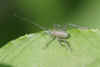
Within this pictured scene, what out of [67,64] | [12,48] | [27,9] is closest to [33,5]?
[27,9]

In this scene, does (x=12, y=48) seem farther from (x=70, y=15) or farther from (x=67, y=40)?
(x=70, y=15)

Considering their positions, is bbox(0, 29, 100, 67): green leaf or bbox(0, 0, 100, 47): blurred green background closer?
bbox(0, 29, 100, 67): green leaf

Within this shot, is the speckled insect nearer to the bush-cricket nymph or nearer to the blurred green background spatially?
the bush-cricket nymph

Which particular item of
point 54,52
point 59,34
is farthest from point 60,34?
point 54,52

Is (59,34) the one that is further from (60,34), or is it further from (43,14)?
(43,14)

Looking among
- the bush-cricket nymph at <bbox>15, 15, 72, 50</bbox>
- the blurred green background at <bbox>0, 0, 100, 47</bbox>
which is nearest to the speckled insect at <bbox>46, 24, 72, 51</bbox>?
the bush-cricket nymph at <bbox>15, 15, 72, 50</bbox>

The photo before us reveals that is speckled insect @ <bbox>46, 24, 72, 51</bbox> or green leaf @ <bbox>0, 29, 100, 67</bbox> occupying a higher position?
speckled insect @ <bbox>46, 24, 72, 51</bbox>
